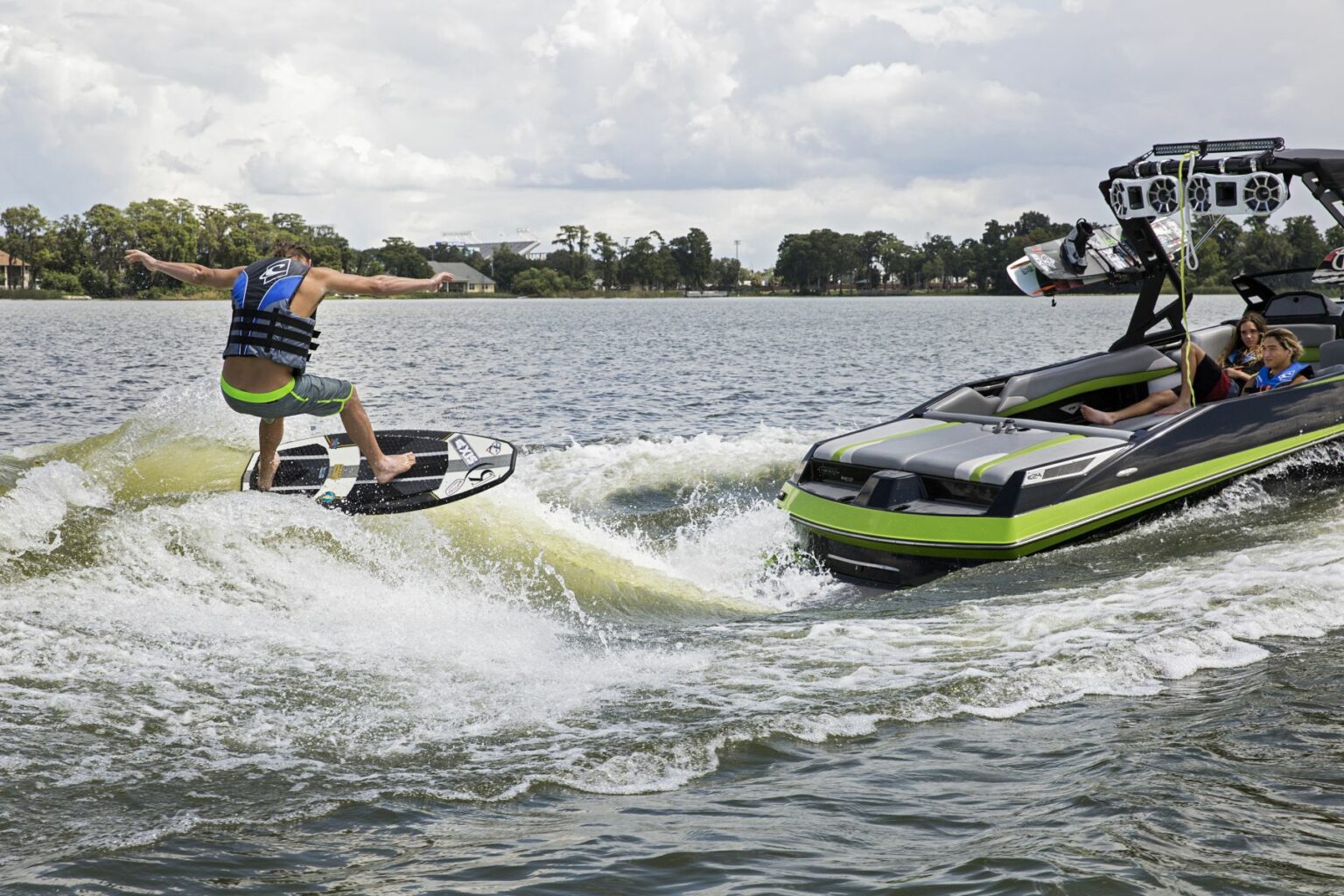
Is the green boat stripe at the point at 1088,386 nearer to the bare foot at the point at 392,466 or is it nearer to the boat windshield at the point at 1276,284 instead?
the boat windshield at the point at 1276,284

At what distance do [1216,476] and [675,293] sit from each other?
180832 mm

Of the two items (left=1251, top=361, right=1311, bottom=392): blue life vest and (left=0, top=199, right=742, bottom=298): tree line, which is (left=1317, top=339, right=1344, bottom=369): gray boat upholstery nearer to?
(left=1251, top=361, right=1311, bottom=392): blue life vest

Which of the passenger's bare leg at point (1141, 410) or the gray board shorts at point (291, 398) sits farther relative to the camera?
the passenger's bare leg at point (1141, 410)

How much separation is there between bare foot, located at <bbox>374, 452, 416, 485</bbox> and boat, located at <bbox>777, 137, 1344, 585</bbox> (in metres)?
2.80

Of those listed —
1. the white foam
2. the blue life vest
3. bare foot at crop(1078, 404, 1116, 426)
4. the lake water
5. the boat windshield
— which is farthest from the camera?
the boat windshield

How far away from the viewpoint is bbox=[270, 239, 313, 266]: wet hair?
780cm

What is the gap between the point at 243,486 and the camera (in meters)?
8.48

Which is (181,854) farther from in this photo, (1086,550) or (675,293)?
(675,293)

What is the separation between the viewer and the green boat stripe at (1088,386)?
34.8ft

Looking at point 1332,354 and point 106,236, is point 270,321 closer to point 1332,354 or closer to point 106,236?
point 1332,354

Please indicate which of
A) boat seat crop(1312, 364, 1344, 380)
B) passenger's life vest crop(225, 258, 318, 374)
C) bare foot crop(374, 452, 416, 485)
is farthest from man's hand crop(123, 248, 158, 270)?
boat seat crop(1312, 364, 1344, 380)

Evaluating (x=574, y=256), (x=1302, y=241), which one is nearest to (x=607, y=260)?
(x=574, y=256)

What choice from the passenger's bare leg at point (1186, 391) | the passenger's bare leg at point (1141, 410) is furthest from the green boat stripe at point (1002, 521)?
the passenger's bare leg at point (1141, 410)

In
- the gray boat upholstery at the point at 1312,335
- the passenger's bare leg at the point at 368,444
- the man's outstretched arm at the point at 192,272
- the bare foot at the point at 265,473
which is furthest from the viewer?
the gray boat upholstery at the point at 1312,335
